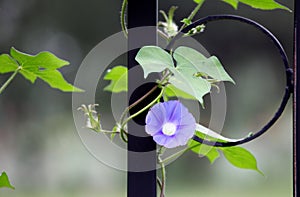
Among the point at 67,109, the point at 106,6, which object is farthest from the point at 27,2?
the point at 67,109

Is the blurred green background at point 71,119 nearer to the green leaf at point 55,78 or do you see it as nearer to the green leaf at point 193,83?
the green leaf at point 55,78

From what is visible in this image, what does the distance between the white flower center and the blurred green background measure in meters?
1.33

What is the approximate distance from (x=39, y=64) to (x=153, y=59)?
12 centimetres

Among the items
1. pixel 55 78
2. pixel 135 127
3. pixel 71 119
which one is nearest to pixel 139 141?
pixel 135 127

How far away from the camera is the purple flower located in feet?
0.88

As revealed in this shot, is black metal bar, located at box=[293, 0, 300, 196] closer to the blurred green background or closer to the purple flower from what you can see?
the purple flower

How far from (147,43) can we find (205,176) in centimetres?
149

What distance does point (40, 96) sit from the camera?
174cm

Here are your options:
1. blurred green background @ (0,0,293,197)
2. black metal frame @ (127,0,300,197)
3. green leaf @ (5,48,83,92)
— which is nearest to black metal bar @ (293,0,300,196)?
black metal frame @ (127,0,300,197)

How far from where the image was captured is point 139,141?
0.94ft

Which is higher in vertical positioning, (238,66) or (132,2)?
(238,66)

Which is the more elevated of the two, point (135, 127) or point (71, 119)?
point (71, 119)

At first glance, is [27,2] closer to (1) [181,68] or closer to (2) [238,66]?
(2) [238,66]

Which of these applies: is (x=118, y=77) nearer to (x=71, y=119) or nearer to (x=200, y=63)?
(x=200, y=63)
